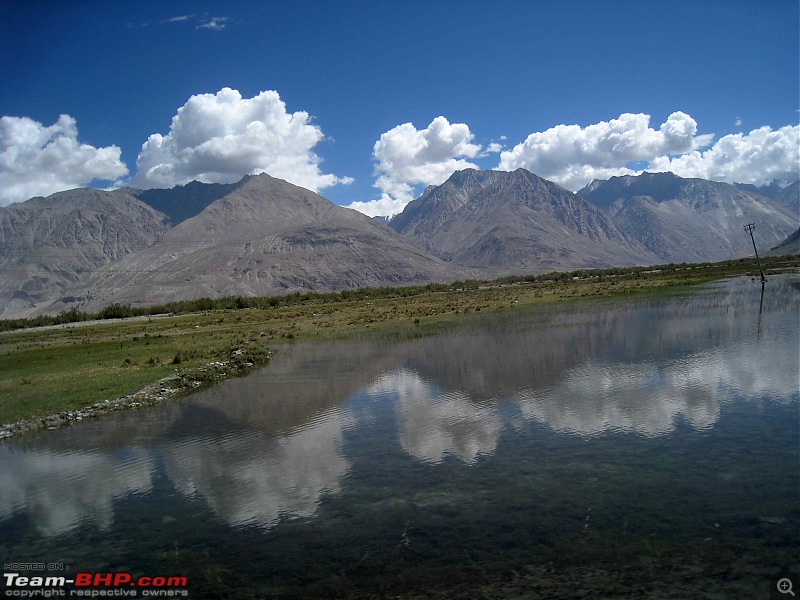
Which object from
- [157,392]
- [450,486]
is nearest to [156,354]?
[157,392]

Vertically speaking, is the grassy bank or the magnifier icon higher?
the grassy bank

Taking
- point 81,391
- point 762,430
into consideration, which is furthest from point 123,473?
point 762,430

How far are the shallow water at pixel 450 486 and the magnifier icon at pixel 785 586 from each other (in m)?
0.13

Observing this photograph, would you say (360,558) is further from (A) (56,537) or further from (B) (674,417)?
(B) (674,417)

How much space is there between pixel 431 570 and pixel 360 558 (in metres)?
1.62

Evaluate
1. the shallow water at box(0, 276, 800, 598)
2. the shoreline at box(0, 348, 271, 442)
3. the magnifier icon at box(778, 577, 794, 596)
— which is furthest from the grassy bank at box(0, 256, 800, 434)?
the magnifier icon at box(778, 577, 794, 596)

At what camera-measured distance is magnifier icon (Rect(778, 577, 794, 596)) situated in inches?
350

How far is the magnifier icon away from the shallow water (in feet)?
0.42

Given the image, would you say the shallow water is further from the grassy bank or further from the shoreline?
the grassy bank

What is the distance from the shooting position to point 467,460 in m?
15.9

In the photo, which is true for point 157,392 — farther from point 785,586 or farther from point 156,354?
point 785,586

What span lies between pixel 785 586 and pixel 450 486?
7.33m

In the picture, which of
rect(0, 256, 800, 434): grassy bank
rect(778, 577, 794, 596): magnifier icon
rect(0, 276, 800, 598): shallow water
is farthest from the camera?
rect(0, 256, 800, 434): grassy bank

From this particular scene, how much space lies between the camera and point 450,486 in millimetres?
14109
